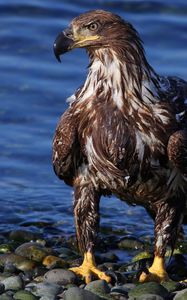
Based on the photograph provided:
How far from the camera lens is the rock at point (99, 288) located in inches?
358

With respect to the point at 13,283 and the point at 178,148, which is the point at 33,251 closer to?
the point at 13,283

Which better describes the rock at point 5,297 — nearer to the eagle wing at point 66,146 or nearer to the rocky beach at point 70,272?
the rocky beach at point 70,272

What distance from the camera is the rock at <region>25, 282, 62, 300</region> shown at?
896cm

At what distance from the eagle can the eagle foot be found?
13 millimetres

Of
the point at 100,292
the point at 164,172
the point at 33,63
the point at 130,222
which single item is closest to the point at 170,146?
the point at 164,172

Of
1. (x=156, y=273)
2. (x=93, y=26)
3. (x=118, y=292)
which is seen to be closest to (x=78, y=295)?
(x=118, y=292)

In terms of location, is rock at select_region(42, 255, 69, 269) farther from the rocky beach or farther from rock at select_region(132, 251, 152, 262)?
rock at select_region(132, 251, 152, 262)

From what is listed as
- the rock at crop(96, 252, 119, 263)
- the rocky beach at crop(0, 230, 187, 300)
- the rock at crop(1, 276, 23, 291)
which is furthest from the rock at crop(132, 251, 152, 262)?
the rock at crop(1, 276, 23, 291)

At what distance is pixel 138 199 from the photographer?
9750 millimetres

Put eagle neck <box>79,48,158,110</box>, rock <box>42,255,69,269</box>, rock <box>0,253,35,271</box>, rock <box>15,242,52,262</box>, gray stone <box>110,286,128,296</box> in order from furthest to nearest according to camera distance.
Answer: rock <box>15,242,52,262</box>
rock <box>42,255,69,269</box>
rock <box>0,253,35,271</box>
eagle neck <box>79,48,158,110</box>
gray stone <box>110,286,128,296</box>

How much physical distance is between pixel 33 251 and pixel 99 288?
43.6 inches

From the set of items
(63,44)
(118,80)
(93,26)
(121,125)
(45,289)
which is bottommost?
(45,289)

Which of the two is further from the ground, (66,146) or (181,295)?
(66,146)

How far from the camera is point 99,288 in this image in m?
9.20
